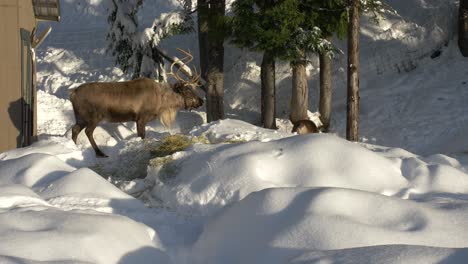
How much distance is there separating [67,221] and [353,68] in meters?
8.85

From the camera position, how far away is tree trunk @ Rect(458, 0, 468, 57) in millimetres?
17188

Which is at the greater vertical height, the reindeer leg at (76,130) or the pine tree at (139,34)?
the pine tree at (139,34)

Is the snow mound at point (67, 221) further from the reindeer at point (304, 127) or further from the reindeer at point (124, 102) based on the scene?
the reindeer at point (304, 127)

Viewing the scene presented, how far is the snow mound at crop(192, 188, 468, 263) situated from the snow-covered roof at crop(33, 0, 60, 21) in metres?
9.62

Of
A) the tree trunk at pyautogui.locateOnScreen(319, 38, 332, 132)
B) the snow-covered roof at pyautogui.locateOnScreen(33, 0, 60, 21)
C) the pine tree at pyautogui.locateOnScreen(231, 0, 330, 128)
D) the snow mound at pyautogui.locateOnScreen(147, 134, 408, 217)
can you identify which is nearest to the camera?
the snow mound at pyautogui.locateOnScreen(147, 134, 408, 217)

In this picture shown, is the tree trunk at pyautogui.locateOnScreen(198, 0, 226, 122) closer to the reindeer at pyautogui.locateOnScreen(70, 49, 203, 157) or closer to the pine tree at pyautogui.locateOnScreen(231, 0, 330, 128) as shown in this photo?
the pine tree at pyautogui.locateOnScreen(231, 0, 330, 128)

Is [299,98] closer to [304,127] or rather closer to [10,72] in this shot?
[304,127]

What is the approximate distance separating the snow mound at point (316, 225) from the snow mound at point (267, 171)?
123cm

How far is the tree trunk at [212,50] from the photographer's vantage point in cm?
1505

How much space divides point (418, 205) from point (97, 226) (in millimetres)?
2714

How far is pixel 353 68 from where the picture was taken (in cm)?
1261

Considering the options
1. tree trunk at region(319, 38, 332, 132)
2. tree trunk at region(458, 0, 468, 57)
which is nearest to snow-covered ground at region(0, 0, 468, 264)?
tree trunk at region(319, 38, 332, 132)

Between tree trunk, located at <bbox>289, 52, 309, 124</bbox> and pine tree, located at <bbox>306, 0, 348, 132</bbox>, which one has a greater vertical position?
pine tree, located at <bbox>306, 0, 348, 132</bbox>

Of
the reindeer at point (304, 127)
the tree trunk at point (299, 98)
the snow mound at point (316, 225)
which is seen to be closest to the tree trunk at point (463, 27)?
the tree trunk at point (299, 98)
